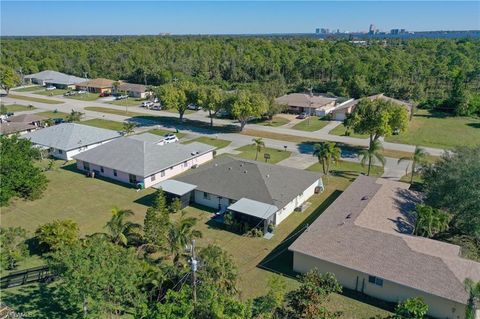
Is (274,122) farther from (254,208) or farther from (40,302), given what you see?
(40,302)

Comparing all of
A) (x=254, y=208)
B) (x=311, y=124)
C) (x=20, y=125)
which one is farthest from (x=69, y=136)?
(x=311, y=124)

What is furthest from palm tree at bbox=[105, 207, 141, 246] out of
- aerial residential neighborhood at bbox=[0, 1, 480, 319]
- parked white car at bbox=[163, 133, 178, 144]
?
parked white car at bbox=[163, 133, 178, 144]

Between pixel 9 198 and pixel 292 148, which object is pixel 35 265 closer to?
pixel 9 198

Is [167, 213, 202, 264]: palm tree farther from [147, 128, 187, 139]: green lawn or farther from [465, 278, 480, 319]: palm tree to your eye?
[147, 128, 187, 139]: green lawn

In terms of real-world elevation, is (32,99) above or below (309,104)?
below

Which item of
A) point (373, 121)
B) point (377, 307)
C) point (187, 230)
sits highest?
point (373, 121)

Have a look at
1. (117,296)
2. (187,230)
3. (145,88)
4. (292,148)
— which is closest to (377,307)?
(187,230)
